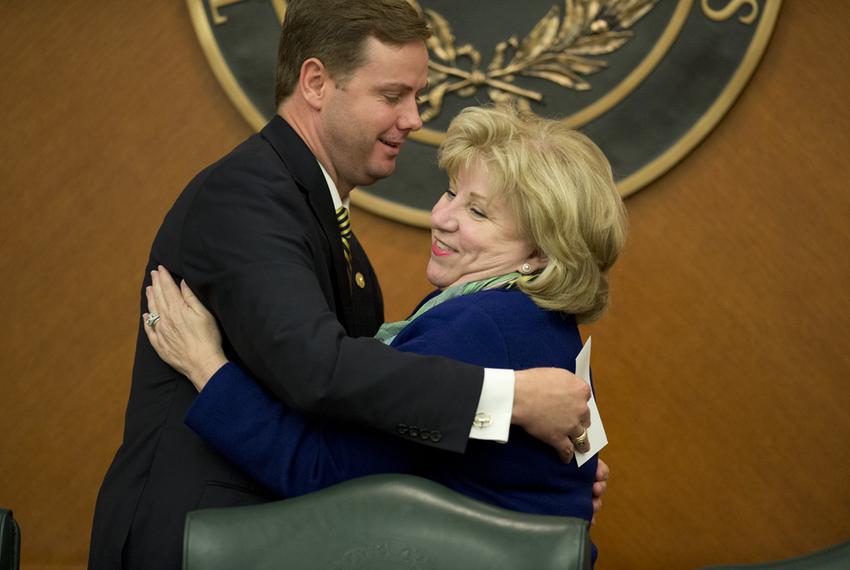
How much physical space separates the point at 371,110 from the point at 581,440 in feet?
2.71

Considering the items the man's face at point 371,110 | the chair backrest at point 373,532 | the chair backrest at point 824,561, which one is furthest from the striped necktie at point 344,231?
the chair backrest at point 824,561

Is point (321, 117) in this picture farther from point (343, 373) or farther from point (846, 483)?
point (846, 483)

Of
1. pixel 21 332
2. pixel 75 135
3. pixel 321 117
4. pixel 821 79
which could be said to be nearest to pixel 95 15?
pixel 75 135

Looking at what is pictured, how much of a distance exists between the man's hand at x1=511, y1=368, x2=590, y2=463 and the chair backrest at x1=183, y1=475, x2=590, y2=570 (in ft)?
0.74

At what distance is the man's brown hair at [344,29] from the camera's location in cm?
234

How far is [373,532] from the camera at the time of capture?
→ 1713 mm

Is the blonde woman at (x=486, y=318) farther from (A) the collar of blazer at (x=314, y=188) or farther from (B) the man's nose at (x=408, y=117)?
(B) the man's nose at (x=408, y=117)

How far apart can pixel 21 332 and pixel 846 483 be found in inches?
105

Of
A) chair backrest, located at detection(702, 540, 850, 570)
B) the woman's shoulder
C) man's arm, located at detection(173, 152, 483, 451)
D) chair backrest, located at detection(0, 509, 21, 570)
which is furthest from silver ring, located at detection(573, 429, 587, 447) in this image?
chair backrest, located at detection(0, 509, 21, 570)

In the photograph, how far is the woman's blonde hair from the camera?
2.08 m

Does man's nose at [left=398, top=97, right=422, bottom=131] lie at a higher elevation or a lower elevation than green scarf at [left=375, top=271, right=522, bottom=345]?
higher

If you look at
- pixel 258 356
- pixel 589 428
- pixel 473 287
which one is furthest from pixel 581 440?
pixel 258 356

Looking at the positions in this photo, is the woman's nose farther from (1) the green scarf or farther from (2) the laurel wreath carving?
(2) the laurel wreath carving

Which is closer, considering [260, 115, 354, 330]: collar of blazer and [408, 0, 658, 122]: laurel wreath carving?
[260, 115, 354, 330]: collar of blazer
